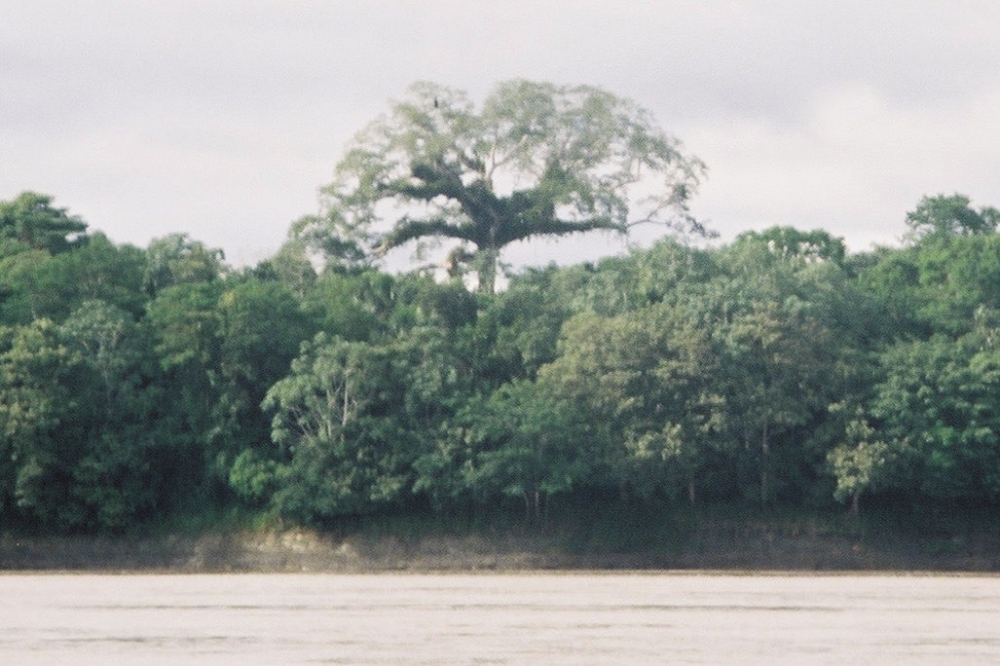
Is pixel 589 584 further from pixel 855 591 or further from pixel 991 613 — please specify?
pixel 991 613

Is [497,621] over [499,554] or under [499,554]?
under

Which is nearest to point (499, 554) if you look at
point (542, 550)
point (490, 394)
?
point (542, 550)

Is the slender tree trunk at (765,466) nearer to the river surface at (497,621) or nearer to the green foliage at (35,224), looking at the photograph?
the river surface at (497,621)

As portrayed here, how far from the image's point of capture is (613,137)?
3376 inches

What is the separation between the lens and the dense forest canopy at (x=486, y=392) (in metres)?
65.7

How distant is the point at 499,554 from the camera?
6662 cm

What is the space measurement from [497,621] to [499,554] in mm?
23711

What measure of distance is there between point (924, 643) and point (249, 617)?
13.4m

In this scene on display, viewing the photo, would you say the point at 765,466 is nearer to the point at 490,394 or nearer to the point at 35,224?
the point at 490,394

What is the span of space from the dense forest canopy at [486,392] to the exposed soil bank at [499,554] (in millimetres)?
930

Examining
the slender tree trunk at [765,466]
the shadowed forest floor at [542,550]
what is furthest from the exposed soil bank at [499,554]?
the slender tree trunk at [765,466]

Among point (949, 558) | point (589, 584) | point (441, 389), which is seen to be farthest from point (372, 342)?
point (949, 558)

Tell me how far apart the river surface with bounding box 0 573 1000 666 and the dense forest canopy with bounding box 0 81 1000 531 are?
20.4 feet

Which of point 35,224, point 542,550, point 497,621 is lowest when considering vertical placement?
point 497,621
